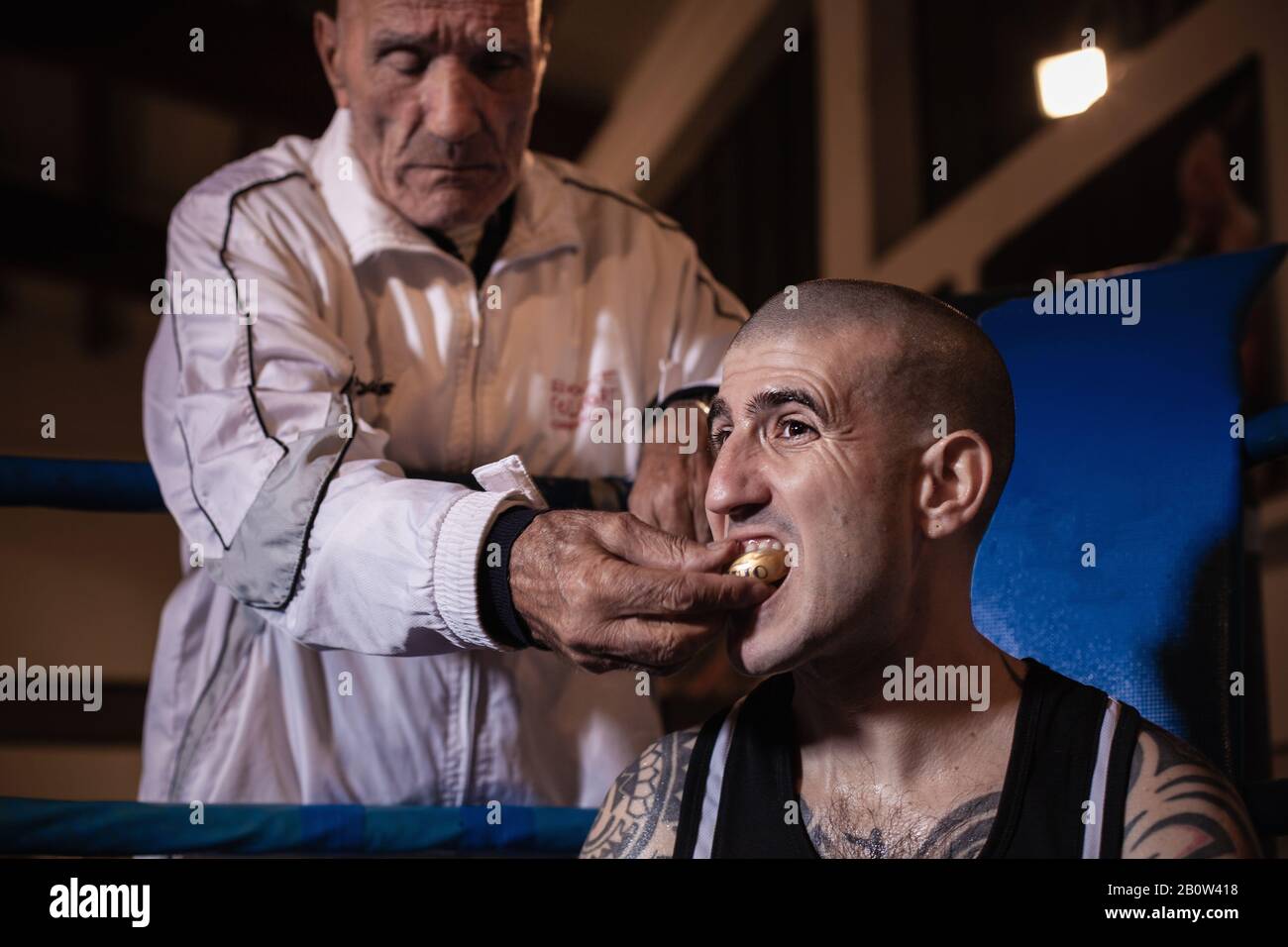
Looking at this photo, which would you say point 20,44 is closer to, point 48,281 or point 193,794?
point 48,281

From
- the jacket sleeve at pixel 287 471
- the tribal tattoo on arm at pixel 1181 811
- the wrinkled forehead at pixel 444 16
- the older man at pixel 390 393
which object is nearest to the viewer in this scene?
the tribal tattoo on arm at pixel 1181 811

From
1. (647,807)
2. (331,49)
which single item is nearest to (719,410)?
(647,807)

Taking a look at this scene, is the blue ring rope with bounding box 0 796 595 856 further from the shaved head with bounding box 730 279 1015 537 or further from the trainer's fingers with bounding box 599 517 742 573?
the shaved head with bounding box 730 279 1015 537

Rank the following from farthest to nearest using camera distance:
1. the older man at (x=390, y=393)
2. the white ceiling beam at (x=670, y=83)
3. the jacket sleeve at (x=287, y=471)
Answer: the white ceiling beam at (x=670, y=83), the older man at (x=390, y=393), the jacket sleeve at (x=287, y=471)

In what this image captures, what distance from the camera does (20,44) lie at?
14.5 ft

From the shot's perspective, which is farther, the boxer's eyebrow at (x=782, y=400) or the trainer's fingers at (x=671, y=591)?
the boxer's eyebrow at (x=782, y=400)

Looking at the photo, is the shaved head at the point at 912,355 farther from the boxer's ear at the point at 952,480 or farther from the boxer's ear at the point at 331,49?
the boxer's ear at the point at 331,49

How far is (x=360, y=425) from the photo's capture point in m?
1.62

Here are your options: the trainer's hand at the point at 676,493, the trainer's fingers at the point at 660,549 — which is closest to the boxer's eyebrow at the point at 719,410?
the trainer's fingers at the point at 660,549

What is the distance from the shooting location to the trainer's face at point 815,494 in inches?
48.1

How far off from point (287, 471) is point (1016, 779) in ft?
2.72

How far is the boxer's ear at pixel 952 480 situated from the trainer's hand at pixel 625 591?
0.66 ft

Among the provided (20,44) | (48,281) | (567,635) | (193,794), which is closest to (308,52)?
(20,44)
